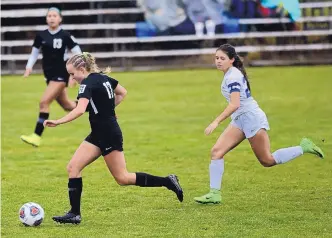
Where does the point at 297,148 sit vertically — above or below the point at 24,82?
above

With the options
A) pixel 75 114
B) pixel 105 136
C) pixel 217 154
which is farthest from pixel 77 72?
pixel 217 154

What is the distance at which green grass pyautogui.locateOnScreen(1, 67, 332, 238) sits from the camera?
30.1 feet

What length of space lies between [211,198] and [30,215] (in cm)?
215

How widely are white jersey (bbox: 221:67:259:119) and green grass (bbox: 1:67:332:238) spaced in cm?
104

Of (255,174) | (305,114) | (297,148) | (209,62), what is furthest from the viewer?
(209,62)

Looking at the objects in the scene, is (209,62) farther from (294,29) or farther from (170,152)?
(170,152)

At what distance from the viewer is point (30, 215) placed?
30.2ft

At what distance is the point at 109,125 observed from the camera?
Answer: 9.44 m

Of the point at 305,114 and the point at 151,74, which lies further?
the point at 151,74

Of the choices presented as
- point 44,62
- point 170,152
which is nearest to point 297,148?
point 170,152

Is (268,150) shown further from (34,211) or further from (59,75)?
(59,75)

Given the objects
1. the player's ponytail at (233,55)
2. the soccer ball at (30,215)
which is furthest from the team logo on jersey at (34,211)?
the player's ponytail at (233,55)

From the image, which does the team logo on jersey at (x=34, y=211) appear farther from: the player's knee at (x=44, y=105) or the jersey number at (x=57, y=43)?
the jersey number at (x=57, y=43)

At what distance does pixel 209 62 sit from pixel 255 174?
58.5 feet
